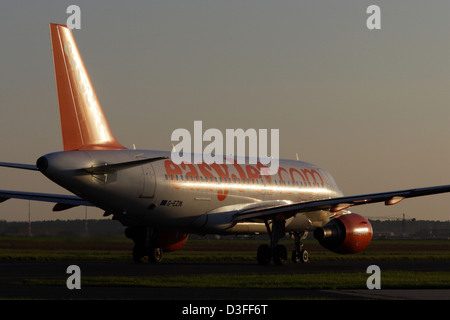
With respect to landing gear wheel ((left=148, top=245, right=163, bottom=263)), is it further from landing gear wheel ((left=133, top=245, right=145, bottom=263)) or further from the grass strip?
the grass strip

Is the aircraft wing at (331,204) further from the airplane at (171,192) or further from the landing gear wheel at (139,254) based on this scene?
the landing gear wheel at (139,254)

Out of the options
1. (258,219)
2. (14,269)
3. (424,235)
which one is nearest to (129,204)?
(14,269)

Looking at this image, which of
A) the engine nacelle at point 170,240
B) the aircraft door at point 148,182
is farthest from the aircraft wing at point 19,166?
the engine nacelle at point 170,240

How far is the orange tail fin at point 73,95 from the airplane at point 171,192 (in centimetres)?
3

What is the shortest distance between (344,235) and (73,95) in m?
12.1

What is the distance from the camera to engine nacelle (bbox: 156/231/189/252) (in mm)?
34469

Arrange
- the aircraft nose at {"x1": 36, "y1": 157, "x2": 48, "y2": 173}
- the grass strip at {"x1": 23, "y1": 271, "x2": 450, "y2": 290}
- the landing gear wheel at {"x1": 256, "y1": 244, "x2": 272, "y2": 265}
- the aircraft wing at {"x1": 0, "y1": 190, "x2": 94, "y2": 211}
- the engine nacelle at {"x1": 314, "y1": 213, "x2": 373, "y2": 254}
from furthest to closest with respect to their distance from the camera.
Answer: the aircraft wing at {"x1": 0, "y1": 190, "x2": 94, "y2": 211} → the landing gear wheel at {"x1": 256, "y1": 244, "x2": 272, "y2": 265} → the engine nacelle at {"x1": 314, "y1": 213, "x2": 373, "y2": 254} → the aircraft nose at {"x1": 36, "y1": 157, "x2": 48, "y2": 173} → the grass strip at {"x1": 23, "y1": 271, "x2": 450, "y2": 290}

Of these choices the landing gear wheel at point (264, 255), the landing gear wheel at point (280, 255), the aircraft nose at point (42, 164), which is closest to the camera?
the aircraft nose at point (42, 164)

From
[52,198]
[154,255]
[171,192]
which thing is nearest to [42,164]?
[171,192]

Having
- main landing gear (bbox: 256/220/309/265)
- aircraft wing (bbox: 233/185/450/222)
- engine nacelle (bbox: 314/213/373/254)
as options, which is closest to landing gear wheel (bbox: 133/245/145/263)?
aircraft wing (bbox: 233/185/450/222)

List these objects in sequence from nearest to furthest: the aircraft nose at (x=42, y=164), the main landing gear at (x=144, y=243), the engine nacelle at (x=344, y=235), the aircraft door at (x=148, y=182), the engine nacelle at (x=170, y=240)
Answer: the aircraft nose at (x=42, y=164) → the aircraft door at (x=148, y=182) → the engine nacelle at (x=344, y=235) → the main landing gear at (x=144, y=243) → the engine nacelle at (x=170, y=240)

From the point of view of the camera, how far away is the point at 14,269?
28.6 meters

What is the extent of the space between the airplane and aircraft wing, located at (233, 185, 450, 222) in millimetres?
40

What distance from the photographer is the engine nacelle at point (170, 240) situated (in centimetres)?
3447
